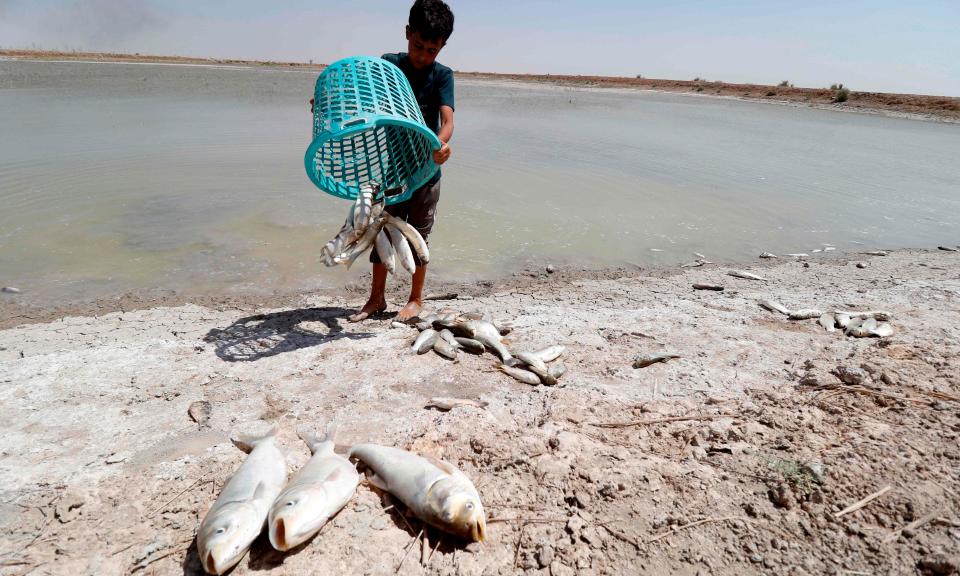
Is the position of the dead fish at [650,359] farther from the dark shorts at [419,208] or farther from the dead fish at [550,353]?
the dark shorts at [419,208]

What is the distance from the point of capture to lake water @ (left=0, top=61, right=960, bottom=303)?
6.23 m

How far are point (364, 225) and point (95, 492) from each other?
2279mm

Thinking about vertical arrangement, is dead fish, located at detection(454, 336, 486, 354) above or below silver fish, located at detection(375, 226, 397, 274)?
below

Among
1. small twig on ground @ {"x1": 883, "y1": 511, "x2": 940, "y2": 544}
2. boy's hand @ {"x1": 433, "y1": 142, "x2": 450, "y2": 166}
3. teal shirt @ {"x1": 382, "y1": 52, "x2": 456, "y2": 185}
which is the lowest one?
small twig on ground @ {"x1": 883, "y1": 511, "x2": 940, "y2": 544}

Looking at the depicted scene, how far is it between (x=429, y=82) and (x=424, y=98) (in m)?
0.13

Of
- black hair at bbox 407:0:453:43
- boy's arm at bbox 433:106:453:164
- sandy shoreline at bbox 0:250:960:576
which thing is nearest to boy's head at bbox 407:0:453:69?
black hair at bbox 407:0:453:43

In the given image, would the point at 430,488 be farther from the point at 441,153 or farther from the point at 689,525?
the point at 441,153

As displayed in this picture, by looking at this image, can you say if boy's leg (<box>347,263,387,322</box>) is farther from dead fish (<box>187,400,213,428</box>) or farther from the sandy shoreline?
dead fish (<box>187,400,213,428</box>)

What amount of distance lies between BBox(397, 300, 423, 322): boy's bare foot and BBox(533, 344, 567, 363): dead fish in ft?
4.19

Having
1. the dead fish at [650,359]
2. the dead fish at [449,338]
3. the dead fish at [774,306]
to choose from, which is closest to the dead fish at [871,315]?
the dead fish at [774,306]

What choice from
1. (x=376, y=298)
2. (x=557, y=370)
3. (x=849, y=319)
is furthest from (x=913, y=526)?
(x=376, y=298)

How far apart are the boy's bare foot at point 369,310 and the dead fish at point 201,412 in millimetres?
1646

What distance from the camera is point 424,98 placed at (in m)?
4.33

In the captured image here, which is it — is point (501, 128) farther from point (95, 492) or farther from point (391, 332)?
point (95, 492)
